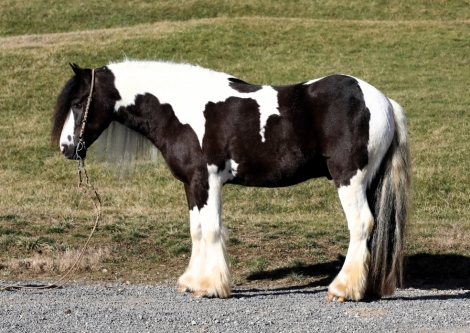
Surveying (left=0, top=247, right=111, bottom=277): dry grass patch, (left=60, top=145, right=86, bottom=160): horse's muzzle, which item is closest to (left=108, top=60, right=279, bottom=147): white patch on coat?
(left=60, top=145, right=86, bottom=160): horse's muzzle

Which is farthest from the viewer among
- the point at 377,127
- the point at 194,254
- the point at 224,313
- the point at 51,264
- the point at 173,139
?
the point at 51,264

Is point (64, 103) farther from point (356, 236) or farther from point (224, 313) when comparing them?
point (356, 236)

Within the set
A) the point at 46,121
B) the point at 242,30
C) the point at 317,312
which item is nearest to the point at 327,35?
the point at 242,30

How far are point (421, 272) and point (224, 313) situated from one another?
13.7ft

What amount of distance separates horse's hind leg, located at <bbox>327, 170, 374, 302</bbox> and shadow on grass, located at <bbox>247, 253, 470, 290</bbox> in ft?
5.46

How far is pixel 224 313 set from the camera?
797 centimetres

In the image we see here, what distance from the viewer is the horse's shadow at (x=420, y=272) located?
10.7 metres

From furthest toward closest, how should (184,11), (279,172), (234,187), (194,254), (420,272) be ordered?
1. (184,11)
2. (234,187)
3. (420,272)
4. (194,254)
5. (279,172)

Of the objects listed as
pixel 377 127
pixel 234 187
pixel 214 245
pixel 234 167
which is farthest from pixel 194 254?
pixel 234 187

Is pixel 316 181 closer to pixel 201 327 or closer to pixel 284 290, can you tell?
pixel 284 290

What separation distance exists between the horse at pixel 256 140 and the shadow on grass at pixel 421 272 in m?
1.72

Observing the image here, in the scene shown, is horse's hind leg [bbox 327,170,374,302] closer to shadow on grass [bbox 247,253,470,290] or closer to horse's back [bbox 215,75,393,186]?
horse's back [bbox 215,75,393,186]

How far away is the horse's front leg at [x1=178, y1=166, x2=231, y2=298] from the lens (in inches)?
354

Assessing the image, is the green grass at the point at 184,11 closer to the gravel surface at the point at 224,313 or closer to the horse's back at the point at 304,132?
the horse's back at the point at 304,132
